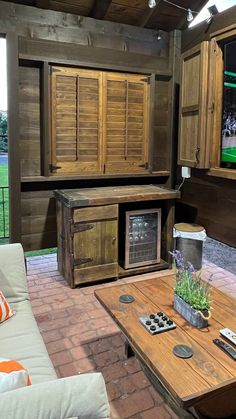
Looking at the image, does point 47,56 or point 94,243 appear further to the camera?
point 47,56

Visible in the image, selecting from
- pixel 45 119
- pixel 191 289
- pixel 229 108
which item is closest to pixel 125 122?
pixel 45 119

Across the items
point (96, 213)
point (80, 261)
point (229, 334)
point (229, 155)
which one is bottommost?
point (80, 261)

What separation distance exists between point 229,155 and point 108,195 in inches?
48.1

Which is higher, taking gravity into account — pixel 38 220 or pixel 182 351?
pixel 38 220

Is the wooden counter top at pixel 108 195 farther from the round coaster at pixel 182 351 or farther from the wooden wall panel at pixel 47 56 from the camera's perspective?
the round coaster at pixel 182 351

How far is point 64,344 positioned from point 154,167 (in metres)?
2.56

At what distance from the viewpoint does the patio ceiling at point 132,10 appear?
3.50 meters

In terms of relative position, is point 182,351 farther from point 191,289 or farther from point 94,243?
point 94,243

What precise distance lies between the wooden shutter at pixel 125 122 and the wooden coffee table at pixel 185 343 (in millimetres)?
2029

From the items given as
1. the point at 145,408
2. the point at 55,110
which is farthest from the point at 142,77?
the point at 145,408

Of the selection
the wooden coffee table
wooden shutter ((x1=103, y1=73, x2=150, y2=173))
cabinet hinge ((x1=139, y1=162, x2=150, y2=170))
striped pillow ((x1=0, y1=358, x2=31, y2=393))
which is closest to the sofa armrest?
striped pillow ((x1=0, y1=358, x2=31, y2=393))

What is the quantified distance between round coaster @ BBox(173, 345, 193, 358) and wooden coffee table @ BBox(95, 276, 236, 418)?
0.06ft

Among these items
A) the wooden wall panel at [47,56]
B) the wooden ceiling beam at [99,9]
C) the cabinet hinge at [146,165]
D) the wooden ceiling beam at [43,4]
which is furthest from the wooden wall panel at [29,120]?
the cabinet hinge at [146,165]

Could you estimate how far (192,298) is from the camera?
1.78 m
